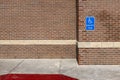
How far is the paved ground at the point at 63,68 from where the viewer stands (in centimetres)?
1068

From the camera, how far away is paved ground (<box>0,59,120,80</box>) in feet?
35.0

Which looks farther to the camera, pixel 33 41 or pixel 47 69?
pixel 33 41

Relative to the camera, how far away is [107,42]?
12.9m

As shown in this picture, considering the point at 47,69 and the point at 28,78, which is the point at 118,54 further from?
the point at 28,78

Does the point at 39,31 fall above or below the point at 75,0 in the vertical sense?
below

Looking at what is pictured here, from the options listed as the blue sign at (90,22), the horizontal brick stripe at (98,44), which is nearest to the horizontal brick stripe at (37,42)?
the horizontal brick stripe at (98,44)

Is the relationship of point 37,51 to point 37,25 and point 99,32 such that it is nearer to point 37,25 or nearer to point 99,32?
point 37,25

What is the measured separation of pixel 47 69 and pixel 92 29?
2932 mm

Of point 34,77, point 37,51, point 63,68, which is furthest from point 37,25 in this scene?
point 34,77

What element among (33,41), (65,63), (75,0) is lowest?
(65,63)

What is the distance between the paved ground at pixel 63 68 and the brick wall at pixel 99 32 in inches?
18.1

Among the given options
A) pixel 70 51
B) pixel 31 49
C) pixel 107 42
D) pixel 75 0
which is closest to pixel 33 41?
pixel 31 49

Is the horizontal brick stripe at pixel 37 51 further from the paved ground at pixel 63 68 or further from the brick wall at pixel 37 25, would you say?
the paved ground at pixel 63 68

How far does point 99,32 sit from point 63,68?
98.6 inches
